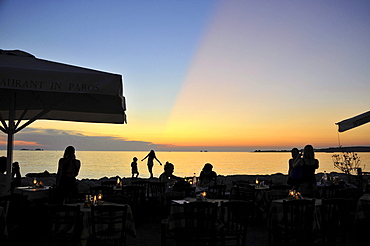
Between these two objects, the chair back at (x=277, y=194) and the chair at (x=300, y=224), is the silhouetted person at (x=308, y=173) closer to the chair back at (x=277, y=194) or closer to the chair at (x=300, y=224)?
the chair back at (x=277, y=194)

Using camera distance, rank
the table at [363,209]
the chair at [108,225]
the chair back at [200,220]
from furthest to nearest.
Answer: the table at [363,209] → the chair back at [200,220] → the chair at [108,225]

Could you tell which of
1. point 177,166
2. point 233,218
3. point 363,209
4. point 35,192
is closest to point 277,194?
point 363,209

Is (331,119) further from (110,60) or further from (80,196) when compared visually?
(80,196)

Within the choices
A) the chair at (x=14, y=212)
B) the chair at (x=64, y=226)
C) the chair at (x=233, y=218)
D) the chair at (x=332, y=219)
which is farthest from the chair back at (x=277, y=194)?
the chair at (x=14, y=212)

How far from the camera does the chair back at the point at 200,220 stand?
4.72 meters

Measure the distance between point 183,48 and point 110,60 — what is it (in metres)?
2.61

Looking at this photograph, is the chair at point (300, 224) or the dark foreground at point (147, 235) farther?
the dark foreground at point (147, 235)

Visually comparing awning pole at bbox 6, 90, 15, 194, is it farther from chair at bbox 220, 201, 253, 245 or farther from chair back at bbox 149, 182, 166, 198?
chair back at bbox 149, 182, 166, 198

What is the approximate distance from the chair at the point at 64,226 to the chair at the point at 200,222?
54.6 inches

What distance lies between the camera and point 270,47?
1311cm

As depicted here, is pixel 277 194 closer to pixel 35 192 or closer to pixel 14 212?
pixel 14 212

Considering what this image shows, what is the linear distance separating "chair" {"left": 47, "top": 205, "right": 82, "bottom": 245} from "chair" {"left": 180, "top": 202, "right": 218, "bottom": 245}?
1386 mm

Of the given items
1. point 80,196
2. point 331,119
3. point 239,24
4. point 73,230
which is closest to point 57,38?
point 239,24

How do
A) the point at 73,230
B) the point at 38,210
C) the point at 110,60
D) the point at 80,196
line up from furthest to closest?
the point at 110,60 → the point at 38,210 → the point at 80,196 → the point at 73,230
